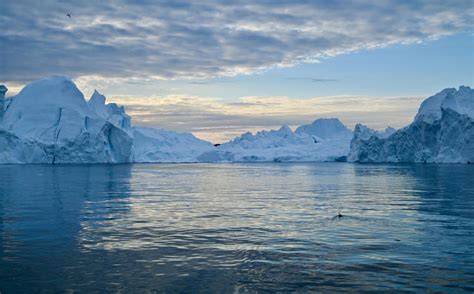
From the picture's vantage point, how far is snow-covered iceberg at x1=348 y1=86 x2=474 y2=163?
8875cm

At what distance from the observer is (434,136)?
98.6m

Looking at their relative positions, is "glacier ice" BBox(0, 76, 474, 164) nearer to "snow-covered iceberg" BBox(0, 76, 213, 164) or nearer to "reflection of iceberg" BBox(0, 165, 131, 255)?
"snow-covered iceberg" BBox(0, 76, 213, 164)

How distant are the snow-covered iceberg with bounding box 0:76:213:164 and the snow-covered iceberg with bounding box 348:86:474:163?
5992 cm

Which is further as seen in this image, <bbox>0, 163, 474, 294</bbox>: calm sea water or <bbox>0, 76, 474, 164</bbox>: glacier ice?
<bbox>0, 76, 474, 164</bbox>: glacier ice

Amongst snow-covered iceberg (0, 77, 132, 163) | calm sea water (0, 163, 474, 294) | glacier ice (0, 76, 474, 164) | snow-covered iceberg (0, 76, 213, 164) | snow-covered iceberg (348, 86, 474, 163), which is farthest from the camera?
snow-covered iceberg (0, 76, 213, 164)

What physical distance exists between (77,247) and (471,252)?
10.6m

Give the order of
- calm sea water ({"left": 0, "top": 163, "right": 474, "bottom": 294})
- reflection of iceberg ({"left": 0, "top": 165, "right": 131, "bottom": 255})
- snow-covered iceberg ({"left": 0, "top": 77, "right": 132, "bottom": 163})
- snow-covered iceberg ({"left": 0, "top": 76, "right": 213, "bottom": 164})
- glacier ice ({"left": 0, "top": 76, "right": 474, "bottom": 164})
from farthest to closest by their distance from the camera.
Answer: snow-covered iceberg ({"left": 0, "top": 76, "right": 213, "bottom": 164}), snow-covered iceberg ({"left": 0, "top": 77, "right": 132, "bottom": 163}), glacier ice ({"left": 0, "top": 76, "right": 474, "bottom": 164}), reflection of iceberg ({"left": 0, "top": 165, "right": 131, "bottom": 255}), calm sea water ({"left": 0, "top": 163, "right": 474, "bottom": 294})

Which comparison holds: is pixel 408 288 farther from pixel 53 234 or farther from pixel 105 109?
pixel 105 109

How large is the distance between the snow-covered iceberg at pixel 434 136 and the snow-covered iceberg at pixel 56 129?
59918mm

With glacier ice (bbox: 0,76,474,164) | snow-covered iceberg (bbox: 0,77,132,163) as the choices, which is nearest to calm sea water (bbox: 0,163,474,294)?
glacier ice (bbox: 0,76,474,164)

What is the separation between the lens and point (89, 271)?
409 inches

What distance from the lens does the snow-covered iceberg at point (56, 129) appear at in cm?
9381

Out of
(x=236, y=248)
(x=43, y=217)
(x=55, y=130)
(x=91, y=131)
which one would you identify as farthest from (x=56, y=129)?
(x=236, y=248)

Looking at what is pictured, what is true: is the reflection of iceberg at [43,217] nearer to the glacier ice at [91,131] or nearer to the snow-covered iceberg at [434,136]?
the glacier ice at [91,131]
